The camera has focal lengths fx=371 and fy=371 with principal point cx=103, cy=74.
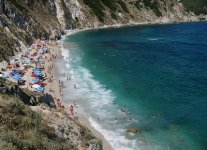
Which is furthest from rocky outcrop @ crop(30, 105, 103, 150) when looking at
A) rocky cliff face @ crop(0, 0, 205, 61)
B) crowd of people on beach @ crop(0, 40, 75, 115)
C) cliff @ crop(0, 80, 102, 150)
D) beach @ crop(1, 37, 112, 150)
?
rocky cliff face @ crop(0, 0, 205, 61)

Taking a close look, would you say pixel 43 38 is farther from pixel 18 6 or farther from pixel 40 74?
pixel 40 74

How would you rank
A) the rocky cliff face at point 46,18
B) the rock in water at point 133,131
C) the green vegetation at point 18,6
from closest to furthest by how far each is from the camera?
1. the rock in water at point 133,131
2. the rocky cliff face at point 46,18
3. the green vegetation at point 18,6

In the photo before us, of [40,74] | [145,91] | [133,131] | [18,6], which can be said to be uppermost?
[18,6]

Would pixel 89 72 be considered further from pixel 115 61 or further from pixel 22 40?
pixel 22 40

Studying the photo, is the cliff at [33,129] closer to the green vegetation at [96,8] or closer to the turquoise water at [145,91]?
the turquoise water at [145,91]

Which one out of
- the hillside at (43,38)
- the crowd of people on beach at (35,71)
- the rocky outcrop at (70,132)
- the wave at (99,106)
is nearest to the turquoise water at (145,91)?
the wave at (99,106)

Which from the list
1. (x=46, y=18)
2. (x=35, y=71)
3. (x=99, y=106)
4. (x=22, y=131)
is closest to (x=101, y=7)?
(x=46, y=18)
